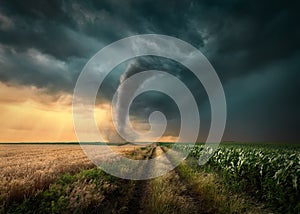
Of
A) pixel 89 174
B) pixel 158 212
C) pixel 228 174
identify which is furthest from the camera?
pixel 228 174

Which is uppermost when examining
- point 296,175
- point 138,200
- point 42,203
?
point 296,175

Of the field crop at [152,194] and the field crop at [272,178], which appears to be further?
the field crop at [272,178]

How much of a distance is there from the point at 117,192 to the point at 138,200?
90 cm

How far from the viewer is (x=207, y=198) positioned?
9578mm

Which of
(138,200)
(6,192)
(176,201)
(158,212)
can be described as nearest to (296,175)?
(176,201)

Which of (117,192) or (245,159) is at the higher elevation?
(245,159)

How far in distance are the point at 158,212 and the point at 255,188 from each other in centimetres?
581

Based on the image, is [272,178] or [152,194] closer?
[272,178]

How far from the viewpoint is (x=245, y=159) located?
12.2 metres

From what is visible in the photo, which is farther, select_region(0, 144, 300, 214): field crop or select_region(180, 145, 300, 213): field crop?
select_region(180, 145, 300, 213): field crop

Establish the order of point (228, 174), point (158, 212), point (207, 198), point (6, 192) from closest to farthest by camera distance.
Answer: point (6, 192), point (158, 212), point (207, 198), point (228, 174)

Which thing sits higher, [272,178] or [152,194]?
[272,178]

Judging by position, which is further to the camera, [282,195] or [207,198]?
[207,198]

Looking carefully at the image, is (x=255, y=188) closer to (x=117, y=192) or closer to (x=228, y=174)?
(x=228, y=174)
